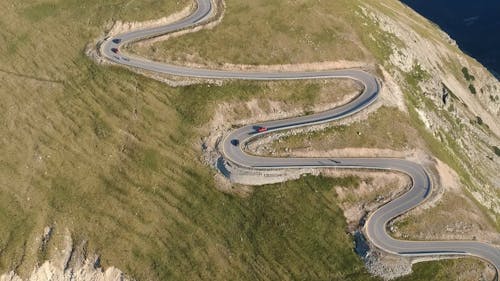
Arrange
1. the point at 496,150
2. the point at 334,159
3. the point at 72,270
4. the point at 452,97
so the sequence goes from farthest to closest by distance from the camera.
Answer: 1. the point at 496,150
2. the point at 452,97
3. the point at 334,159
4. the point at 72,270

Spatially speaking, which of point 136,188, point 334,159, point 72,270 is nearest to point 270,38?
point 334,159

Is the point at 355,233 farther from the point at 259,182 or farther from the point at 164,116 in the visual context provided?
the point at 164,116

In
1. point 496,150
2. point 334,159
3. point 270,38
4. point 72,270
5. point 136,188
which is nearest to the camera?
point 72,270

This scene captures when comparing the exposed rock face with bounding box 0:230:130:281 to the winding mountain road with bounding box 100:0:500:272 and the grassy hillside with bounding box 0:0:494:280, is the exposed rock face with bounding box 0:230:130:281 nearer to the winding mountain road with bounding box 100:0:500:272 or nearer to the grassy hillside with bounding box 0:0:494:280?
the grassy hillside with bounding box 0:0:494:280

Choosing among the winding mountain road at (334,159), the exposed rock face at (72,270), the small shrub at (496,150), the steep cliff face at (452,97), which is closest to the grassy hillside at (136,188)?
the exposed rock face at (72,270)

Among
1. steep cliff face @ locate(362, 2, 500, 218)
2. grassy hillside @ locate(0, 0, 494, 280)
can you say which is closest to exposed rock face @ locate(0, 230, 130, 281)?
grassy hillside @ locate(0, 0, 494, 280)

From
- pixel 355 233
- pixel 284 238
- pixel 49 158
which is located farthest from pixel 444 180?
pixel 49 158

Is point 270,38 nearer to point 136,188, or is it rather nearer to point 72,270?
point 136,188
